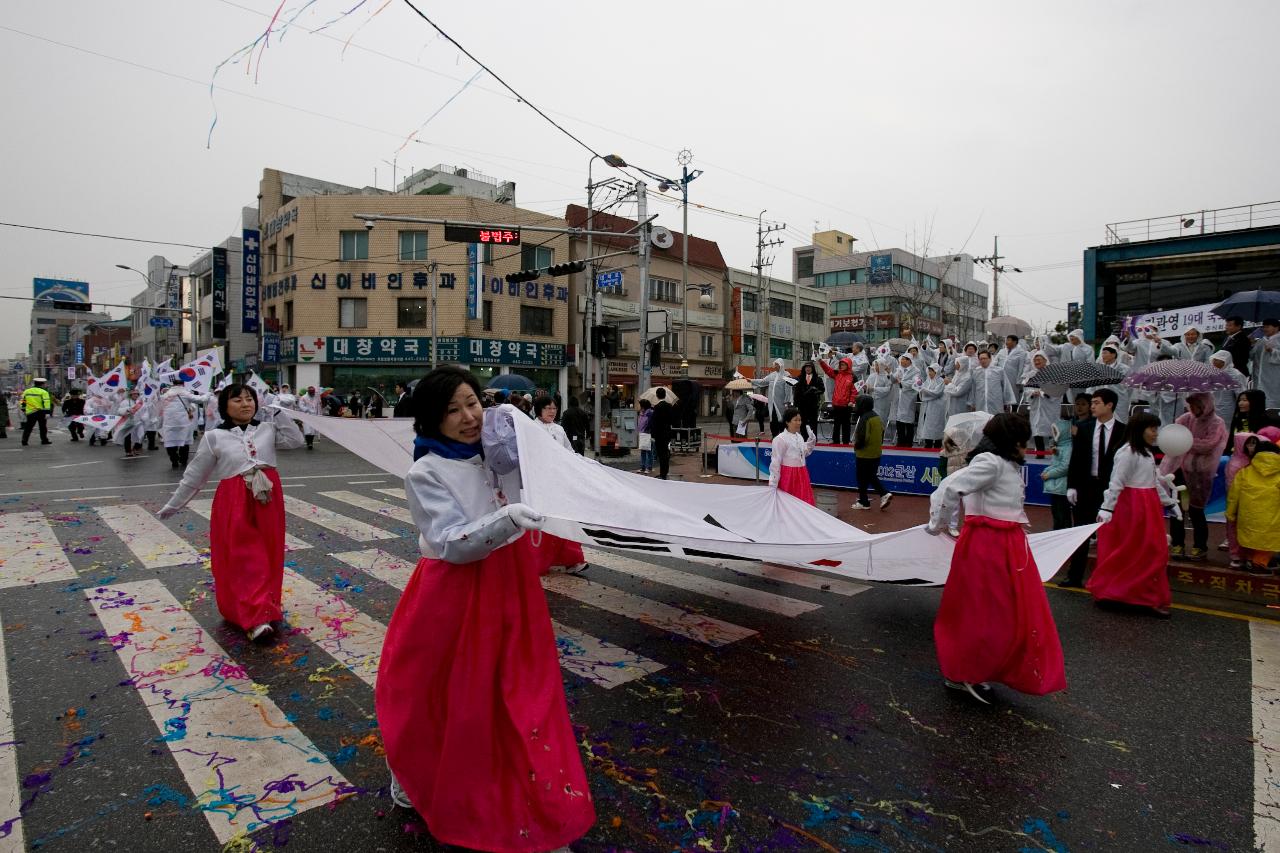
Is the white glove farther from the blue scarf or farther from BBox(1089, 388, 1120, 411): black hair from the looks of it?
BBox(1089, 388, 1120, 411): black hair

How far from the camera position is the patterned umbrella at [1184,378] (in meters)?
7.72

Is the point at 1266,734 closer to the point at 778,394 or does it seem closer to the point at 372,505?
the point at 372,505

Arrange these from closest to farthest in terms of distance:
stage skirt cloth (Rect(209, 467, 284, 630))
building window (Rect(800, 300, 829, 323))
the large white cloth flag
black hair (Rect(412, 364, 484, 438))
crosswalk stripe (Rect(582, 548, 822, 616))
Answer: black hair (Rect(412, 364, 484, 438))
the large white cloth flag
stage skirt cloth (Rect(209, 467, 284, 630))
crosswalk stripe (Rect(582, 548, 822, 616))
building window (Rect(800, 300, 829, 323))

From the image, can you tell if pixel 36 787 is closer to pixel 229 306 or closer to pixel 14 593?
pixel 14 593

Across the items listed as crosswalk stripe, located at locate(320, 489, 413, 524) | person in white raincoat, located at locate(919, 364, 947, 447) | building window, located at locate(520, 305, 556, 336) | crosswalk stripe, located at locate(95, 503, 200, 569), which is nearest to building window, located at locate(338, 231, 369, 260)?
building window, located at locate(520, 305, 556, 336)

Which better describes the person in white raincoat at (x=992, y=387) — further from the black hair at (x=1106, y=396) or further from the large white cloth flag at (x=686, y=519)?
the large white cloth flag at (x=686, y=519)

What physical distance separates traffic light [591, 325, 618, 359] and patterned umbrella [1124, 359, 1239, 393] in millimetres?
11699

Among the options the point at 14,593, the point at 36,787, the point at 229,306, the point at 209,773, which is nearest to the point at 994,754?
the point at 209,773

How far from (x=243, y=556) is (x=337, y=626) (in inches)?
33.4

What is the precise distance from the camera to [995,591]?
13.5ft

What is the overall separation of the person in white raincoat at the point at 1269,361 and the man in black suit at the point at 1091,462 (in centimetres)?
732

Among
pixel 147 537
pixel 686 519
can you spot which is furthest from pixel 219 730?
pixel 147 537

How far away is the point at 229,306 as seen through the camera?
4284 centimetres

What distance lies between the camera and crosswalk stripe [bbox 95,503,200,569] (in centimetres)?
718
